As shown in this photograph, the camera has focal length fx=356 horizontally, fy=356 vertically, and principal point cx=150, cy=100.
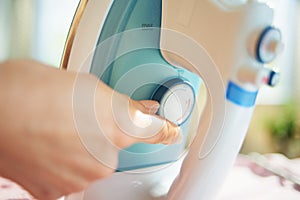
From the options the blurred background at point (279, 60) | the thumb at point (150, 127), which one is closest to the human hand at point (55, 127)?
the thumb at point (150, 127)

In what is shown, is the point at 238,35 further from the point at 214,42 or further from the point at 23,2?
the point at 23,2

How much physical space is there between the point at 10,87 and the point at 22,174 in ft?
0.21

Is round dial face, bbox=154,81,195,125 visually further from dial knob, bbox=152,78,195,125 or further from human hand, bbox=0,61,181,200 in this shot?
human hand, bbox=0,61,181,200

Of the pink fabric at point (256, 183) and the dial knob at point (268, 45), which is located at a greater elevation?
the dial knob at point (268, 45)

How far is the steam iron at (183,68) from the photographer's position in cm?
32

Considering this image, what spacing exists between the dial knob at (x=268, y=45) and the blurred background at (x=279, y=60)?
40 cm

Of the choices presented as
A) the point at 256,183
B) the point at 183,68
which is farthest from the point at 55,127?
the point at 256,183

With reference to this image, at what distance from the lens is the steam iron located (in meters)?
0.32

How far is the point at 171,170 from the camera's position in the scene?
0.49 meters

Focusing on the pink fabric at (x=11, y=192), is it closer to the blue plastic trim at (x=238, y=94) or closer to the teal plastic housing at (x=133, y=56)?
the teal plastic housing at (x=133, y=56)

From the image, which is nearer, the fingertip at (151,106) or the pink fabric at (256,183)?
the fingertip at (151,106)

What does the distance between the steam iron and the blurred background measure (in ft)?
Answer: 0.96

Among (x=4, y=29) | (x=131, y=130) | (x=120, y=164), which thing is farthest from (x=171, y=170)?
(x=4, y=29)

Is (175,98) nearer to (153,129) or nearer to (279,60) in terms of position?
(153,129)
